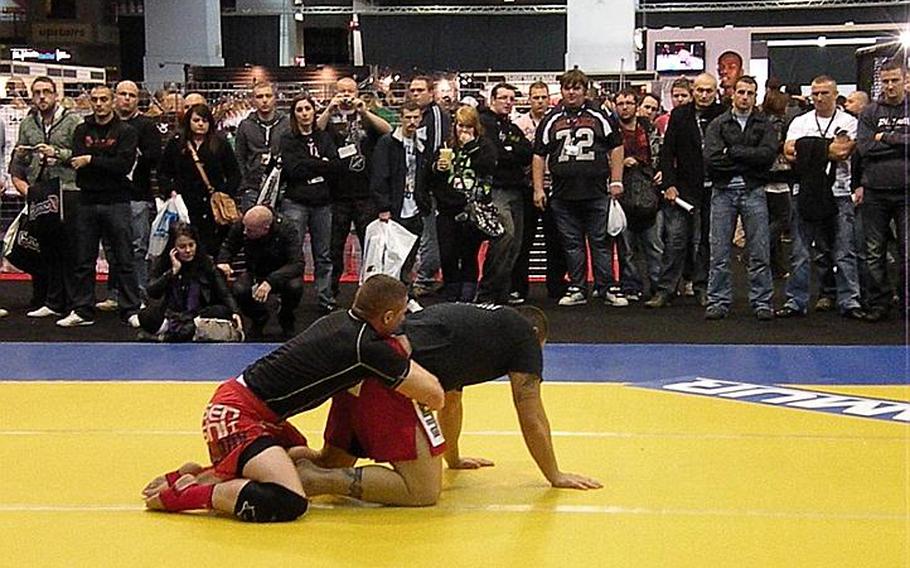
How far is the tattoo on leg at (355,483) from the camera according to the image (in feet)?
14.1

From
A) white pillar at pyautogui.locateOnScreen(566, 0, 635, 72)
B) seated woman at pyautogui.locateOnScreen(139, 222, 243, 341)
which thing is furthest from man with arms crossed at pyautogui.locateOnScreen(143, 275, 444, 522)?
white pillar at pyautogui.locateOnScreen(566, 0, 635, 72)

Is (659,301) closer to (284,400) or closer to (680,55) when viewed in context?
(284,400)

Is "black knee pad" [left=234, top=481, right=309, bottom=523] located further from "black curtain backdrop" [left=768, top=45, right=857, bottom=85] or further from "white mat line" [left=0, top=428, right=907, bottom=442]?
"black curtain backdrop" [left=768, top=45, right=857, bottom=85]

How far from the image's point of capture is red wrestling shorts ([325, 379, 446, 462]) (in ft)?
13.9

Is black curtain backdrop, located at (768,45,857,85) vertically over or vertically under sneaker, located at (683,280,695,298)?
over

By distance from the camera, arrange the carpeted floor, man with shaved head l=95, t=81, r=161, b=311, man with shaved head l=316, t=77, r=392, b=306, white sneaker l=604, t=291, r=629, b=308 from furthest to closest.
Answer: white sneaker l=604, t=291, r=629, b=308 < man with shaved head l=316, t=77, r=392, b=306 < man with shaved head l=95, t=81, r=161, b=311 < the carpeted floor

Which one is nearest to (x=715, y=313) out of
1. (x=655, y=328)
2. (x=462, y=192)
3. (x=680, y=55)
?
(x=655, y=328)

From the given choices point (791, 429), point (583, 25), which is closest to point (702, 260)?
point (791, 429)

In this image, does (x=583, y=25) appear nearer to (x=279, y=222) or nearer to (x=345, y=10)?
(x=279, y=222)

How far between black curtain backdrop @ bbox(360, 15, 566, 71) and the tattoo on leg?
26859mm

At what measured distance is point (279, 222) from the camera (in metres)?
8.19

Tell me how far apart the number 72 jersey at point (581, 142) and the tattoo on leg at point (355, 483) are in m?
5.37

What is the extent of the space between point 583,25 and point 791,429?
1391 cm

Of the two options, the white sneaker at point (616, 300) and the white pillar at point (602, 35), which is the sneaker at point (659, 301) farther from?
the white pillar at point (602, 35)
